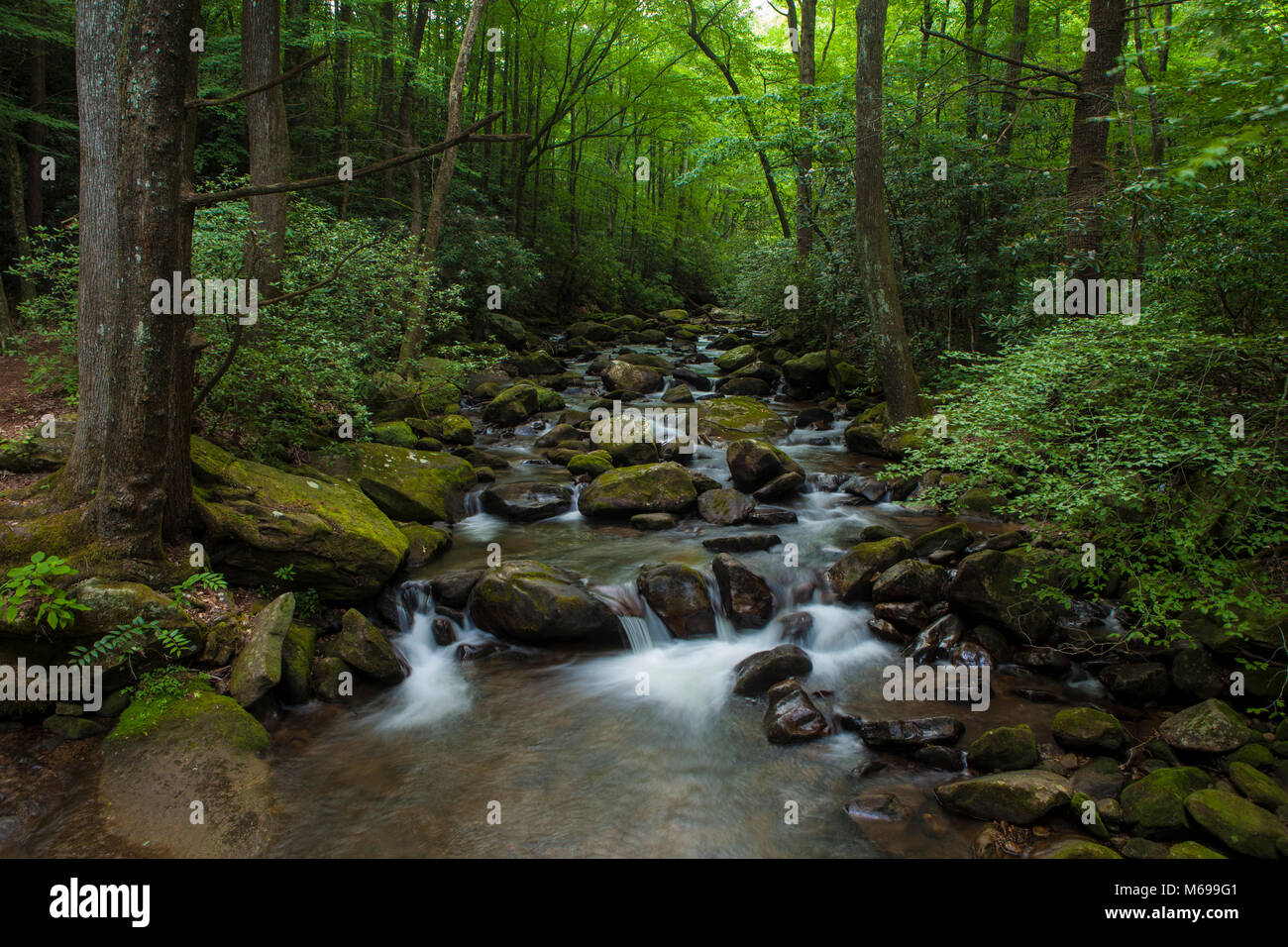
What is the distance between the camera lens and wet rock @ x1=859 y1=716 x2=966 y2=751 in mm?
5613

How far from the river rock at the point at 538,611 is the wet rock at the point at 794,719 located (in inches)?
78.3

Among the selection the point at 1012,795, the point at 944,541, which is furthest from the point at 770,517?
the point at 1012,795

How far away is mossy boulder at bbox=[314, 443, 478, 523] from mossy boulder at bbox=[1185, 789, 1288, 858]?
8.52 metres

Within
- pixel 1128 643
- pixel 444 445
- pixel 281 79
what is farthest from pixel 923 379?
pixel 281 79

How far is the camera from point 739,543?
29.9ft

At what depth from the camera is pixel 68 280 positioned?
27.3 feet

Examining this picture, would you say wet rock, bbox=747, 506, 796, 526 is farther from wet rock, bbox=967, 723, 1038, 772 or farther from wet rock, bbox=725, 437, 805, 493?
wet rock, bbox=967, 723, 1038, 772

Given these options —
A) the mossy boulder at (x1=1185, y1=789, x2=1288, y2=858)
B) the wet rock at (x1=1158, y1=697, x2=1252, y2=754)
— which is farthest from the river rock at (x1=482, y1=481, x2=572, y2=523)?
the mossy boulder at (x1=1185, y1=789, x2=1288, y2=858)

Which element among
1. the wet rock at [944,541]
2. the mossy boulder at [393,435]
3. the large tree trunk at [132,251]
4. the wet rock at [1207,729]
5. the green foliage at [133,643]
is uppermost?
the large tree trunk at [132,251]

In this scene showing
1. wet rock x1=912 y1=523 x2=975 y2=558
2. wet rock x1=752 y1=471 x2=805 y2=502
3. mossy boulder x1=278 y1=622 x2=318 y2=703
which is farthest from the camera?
wet rock x1=752 y1=471 x2=805 y2=502

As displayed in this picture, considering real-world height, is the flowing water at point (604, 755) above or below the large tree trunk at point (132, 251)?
below

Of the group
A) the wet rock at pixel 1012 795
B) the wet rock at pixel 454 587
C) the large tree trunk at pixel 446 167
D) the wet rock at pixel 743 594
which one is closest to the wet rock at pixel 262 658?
the wet rock at pixel 454 587

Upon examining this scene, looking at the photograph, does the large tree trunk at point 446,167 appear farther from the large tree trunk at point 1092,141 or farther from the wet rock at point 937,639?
the large tree trunk at point 1092,141

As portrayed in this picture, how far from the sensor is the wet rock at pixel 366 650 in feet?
21.5
